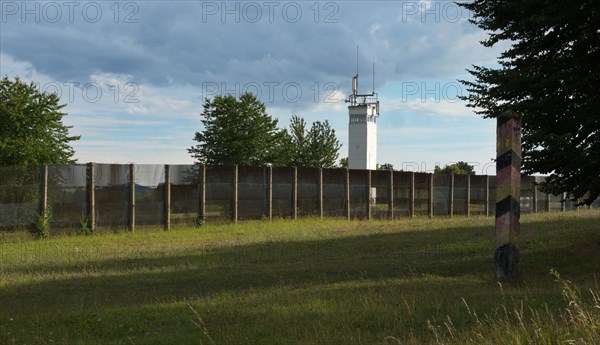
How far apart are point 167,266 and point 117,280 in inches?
65.2

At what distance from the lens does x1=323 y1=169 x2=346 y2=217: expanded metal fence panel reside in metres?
25.5

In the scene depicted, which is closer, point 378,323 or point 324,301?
point 378,323

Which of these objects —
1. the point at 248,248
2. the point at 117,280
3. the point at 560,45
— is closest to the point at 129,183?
the point at 248,248

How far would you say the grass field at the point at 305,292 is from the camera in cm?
489

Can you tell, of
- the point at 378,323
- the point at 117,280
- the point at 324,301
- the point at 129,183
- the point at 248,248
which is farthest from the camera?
the point at 129,183

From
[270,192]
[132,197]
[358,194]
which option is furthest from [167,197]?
[358,194]

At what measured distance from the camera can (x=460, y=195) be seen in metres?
32.3

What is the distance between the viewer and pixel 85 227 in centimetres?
1828

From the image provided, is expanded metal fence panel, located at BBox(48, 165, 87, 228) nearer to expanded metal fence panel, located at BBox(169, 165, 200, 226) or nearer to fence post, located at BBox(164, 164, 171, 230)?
fence post, located at BBox(164, 164, 171, 230)

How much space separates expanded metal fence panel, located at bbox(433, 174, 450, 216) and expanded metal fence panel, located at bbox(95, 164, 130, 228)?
17340mm

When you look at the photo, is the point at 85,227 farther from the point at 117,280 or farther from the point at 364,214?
the point at 364,214

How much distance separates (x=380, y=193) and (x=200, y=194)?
405 inches

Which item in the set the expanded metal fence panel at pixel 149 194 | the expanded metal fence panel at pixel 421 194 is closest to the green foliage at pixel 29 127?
the expanded metal fence panel at pixel 149 194

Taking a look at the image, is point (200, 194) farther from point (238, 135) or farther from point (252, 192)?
point (238, 135)
